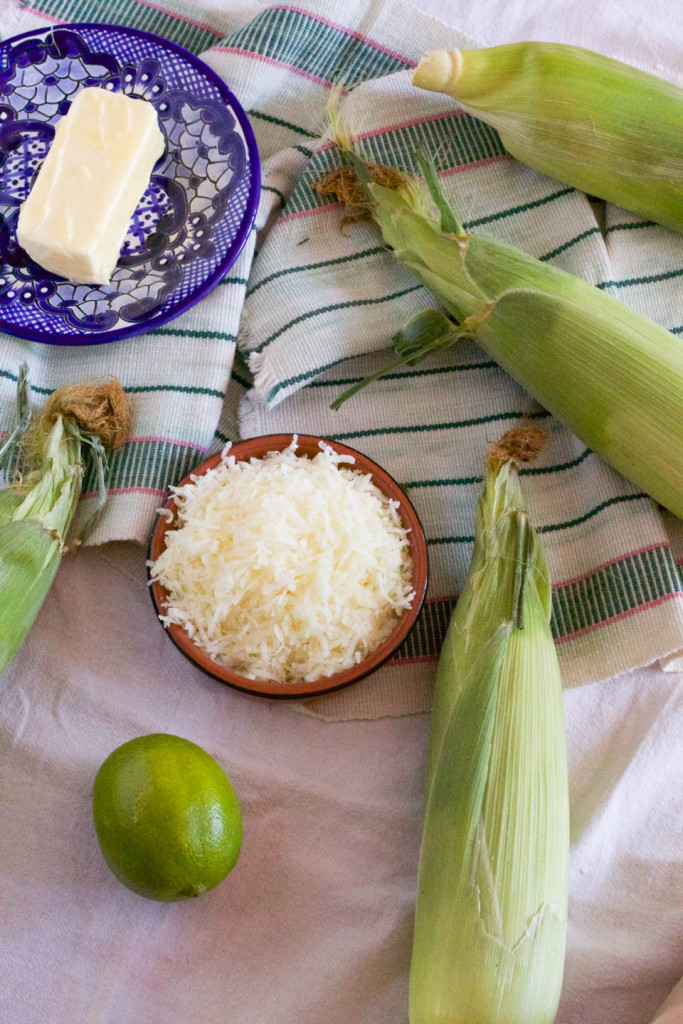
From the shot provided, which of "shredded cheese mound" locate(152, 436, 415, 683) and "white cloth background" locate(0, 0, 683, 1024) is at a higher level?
"shredded cheese mound" locate(152, 436, 415, 683)

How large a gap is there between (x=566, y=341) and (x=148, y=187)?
604mm

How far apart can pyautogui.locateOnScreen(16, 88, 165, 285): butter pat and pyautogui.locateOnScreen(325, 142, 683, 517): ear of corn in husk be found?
1.18ft

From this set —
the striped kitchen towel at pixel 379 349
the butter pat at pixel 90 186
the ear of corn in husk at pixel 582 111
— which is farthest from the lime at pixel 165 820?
the ear of corn in husk at pixel 582 111

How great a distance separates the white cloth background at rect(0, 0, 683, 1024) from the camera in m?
1.06

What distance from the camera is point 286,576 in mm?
1034

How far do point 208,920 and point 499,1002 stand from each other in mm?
355

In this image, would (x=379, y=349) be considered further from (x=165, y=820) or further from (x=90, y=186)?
(x=165, y=820)

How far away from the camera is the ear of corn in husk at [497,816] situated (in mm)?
939

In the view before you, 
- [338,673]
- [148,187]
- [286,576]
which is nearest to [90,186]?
[148,187]

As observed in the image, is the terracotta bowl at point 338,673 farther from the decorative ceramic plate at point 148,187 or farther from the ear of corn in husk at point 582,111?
the ear of corn in husk at point 582,111

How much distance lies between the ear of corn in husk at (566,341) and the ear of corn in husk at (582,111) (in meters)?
0.15

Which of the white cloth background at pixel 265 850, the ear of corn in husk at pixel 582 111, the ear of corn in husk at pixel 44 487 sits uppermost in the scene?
the ear of corn in husk at pixel 582 111

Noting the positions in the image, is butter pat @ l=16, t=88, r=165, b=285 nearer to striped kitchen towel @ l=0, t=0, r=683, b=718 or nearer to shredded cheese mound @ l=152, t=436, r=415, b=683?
striped kitchen towel @ l=0, t=0, r=683, b=718

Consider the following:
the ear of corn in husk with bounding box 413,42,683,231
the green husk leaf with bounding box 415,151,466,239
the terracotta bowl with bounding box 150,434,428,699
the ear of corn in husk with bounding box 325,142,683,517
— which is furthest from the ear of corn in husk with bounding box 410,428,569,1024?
the ear of corn in husk with bounding box 413,42,683,231
